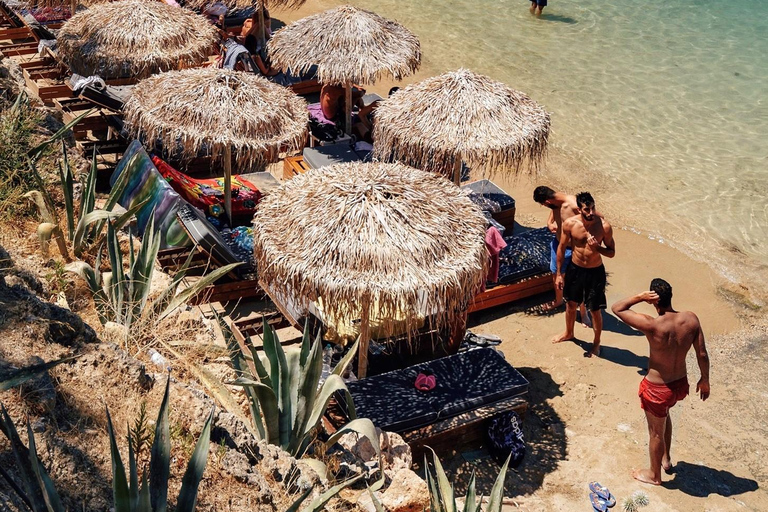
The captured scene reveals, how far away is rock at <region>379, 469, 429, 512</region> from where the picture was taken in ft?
16.8

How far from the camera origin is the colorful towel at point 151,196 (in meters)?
8.23

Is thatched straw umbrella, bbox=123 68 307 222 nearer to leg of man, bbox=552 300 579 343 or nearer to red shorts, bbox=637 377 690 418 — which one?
leg of man, bbox=552 300 579 343

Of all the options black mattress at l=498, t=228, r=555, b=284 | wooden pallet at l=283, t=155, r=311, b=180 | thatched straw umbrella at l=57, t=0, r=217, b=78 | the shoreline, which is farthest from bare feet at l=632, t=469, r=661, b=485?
thatched straw umbrella at l=57, t=0, r=217, b=78

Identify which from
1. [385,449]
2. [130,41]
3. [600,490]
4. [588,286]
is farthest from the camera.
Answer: [130,41]

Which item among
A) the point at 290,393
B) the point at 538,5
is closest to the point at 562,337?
the point at 290,393

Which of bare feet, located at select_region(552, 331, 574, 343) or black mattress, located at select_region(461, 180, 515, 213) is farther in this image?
black mattress, located at select_region(461, 180, 515, 213)

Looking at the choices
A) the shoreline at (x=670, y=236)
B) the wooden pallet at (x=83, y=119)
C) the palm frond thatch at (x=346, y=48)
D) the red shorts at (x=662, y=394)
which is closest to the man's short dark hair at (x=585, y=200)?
the red shorts at (x=662, y=394)

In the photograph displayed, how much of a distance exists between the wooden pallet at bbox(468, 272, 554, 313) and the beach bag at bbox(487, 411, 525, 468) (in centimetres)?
181

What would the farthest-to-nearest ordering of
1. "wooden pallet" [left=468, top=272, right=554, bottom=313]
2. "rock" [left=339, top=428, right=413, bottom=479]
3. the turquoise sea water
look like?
1. the turquoise sea water
2. "wooden pallet" [left=468, top=272, right=554, bottom=313]
3. "rock" [left=339, top=428, right=413, bottom=479]

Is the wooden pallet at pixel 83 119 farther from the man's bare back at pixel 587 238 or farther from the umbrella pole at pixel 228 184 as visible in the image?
the man's bare back at pixel 587 238

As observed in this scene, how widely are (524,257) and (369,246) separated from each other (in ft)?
9.93

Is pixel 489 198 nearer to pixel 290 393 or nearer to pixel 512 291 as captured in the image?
pixel 512 291

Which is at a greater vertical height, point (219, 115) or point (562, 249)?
point (219, 115)

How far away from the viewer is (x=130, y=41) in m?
10.2
